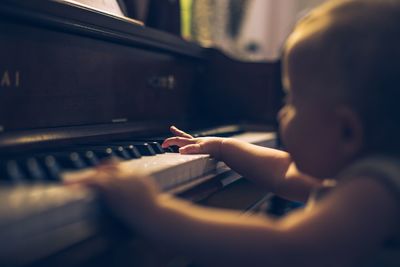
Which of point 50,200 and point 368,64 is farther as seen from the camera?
point 368,64

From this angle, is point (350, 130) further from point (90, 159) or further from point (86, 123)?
point (86, 123)

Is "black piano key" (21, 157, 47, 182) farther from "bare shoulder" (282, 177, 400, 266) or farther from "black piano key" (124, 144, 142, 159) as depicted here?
"bare shoulder" (282, 177, 400, 266)

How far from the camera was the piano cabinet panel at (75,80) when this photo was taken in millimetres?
964

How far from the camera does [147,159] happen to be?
0.97 meters

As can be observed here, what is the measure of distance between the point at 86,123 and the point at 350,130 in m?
0.68

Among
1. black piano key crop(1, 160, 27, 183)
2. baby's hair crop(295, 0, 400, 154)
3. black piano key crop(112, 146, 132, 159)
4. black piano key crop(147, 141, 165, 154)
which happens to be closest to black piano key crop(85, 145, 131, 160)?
black piano key crop(112, 146, 132, 159)

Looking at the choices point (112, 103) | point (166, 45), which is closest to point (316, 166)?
point (112, 103)

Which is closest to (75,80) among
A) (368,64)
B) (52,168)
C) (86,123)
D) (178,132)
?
(86,123)

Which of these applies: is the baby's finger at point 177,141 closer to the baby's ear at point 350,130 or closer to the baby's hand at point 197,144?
the baby's hand at point 197,144

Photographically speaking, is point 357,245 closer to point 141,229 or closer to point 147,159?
point 141,229

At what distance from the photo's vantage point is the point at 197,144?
1.21 m

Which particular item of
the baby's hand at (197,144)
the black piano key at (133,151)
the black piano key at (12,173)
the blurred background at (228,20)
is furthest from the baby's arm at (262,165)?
the blurred background at (228,20)

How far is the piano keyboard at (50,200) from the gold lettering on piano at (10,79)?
210 millimetres

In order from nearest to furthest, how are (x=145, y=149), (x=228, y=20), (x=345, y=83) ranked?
1. (x=345, y=83)
2. (x=145, y=149)
3. (x=228, y=20)
